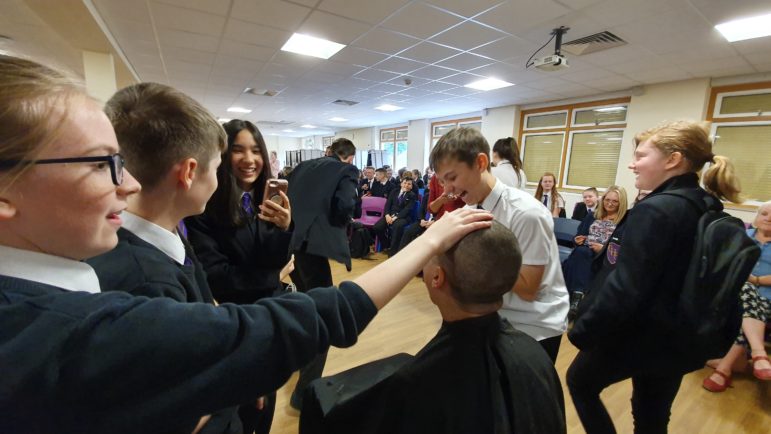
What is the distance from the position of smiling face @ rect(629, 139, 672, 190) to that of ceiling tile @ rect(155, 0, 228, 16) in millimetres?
3500

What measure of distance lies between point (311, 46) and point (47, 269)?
14.2 feet

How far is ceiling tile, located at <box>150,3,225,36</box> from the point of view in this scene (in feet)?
10.5

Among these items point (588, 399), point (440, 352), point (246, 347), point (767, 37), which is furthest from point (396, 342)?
point (767, 37)

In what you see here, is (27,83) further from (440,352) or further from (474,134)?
(474,134)

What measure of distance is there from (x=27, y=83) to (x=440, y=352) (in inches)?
38.0

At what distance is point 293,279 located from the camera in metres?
2.49

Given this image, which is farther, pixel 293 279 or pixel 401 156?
pixel 401 156

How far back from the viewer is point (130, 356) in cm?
38

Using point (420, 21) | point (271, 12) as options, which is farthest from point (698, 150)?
point (271, 12)

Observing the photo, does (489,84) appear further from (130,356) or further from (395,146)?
(130,356)

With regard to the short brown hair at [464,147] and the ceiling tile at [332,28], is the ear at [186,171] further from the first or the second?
the ceiling tile at [332,28]

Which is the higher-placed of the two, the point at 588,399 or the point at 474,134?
the point at 474,134

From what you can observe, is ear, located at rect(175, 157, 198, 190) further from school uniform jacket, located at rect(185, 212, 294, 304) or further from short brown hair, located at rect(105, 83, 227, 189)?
school uniform jacket, located at rect(185, 212, 294, 304)

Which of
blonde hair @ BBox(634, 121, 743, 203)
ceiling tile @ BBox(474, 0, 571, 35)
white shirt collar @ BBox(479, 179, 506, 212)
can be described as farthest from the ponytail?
ceiling tile @ BBox(474, 0, 571, 35)
